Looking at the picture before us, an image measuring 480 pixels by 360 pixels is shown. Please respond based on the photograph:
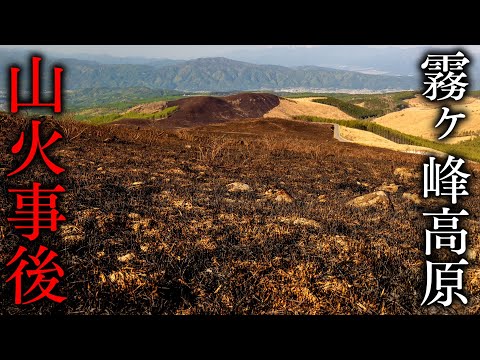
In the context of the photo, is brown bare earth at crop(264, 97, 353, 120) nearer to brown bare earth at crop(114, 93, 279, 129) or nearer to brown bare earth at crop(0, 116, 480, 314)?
brown bare earth at crop(114, 93, 279, 129)

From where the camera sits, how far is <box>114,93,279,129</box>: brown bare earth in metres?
68.7

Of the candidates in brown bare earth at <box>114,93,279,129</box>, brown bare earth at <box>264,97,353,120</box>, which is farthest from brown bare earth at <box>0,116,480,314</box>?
brown bare earth at <box>264,97,353,120</box>

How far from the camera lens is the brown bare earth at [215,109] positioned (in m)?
68.7

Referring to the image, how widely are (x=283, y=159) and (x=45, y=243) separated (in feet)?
40.2

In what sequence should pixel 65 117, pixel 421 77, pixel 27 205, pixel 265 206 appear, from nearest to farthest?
pixel 27 205, pixel 421 77, pixel 265 206, pixel 65 117

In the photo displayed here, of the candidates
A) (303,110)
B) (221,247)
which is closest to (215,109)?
(303,110)

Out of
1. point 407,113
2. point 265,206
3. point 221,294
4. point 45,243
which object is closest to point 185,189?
point 265,206

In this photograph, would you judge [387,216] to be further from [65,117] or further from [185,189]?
[65,117]

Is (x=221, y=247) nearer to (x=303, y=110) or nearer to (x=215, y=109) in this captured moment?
(x=215, y=109)

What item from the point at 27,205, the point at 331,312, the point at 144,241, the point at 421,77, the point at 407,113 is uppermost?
the point at 407,113

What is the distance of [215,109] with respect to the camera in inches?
3135

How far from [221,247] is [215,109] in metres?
77.3

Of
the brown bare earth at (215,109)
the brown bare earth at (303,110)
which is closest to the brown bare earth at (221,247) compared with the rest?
the brown bare earth at (215,109)
